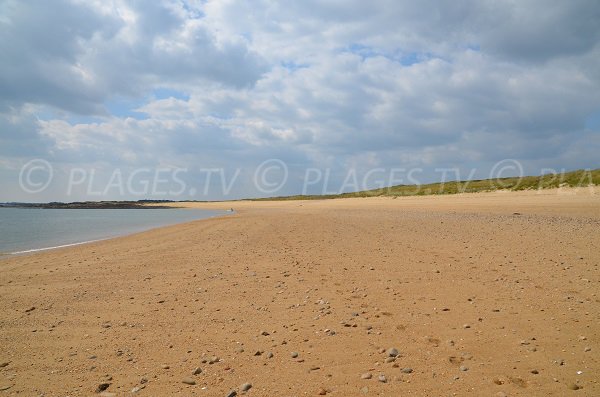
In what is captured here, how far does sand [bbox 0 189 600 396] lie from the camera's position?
13.3 ft

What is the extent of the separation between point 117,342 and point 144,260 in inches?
272

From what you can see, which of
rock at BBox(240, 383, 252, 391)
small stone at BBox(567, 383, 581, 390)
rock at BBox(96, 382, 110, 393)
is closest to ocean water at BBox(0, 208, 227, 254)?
rock at BBox(96, 382, 110, 393)

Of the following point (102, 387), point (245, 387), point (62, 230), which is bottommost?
point (62, 230)

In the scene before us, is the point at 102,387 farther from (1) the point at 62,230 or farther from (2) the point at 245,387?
(1) the point at 62,230

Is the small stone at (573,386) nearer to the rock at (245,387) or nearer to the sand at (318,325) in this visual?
the sand at (318,325)

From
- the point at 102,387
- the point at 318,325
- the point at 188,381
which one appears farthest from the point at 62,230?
the point at 188,381

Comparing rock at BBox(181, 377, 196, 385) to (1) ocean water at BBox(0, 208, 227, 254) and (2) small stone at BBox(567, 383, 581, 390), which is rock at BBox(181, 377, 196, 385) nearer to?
(2) small stone at BBox(567, 383, 581, 390)

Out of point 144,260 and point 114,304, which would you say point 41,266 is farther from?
point 114,304

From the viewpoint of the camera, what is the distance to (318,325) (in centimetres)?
557

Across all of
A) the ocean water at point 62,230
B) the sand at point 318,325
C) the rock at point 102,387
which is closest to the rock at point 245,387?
the sand at point 318,325

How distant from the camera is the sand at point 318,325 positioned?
405 cm

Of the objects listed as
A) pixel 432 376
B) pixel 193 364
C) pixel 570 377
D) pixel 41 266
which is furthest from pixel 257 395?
pixel 41 266

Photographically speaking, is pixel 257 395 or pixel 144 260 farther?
pixel 144 260

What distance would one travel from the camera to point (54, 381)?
435 cm
